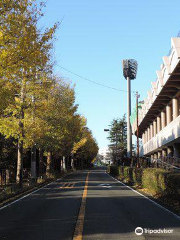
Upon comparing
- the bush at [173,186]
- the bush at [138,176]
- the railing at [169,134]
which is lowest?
the bush at [138,176]

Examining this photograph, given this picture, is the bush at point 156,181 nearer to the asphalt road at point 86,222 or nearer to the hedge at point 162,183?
the hedge at point 162,183

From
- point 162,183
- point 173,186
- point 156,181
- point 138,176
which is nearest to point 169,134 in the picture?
point 138,176

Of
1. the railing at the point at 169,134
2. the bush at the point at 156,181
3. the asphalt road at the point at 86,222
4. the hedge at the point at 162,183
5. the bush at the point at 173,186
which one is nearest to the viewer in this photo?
the asphalt road at the point at 86,222

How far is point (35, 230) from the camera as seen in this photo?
8195 mm

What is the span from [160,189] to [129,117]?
41806mm

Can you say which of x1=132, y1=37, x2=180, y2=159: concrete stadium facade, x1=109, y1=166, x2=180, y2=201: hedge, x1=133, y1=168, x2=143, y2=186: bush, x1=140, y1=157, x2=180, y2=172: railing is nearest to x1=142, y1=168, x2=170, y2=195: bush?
x1=109, y1=166, x2=180, y2=201: hedge

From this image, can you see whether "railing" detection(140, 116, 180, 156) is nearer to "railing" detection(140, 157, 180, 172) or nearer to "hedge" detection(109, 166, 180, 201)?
"railing" detection(140, 157, 180, 172)

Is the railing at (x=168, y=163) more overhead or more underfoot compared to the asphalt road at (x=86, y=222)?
more overhead

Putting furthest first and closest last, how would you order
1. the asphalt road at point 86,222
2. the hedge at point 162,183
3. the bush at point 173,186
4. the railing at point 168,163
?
the railing at point 168,163, the hedge at point 162,183, the bush at point 173,186, the asphalt road at point 86,222

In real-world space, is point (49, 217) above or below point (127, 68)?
below

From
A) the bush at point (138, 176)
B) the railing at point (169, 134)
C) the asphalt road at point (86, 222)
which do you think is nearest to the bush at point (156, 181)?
the asphalt road at point (86, 222)

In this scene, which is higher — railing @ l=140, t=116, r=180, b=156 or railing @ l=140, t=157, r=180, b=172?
railing @ l=140, t=116, r=180, b=156

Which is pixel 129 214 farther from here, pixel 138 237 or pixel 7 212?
pixel 7 212

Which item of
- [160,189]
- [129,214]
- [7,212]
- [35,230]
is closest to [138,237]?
[35,230]
